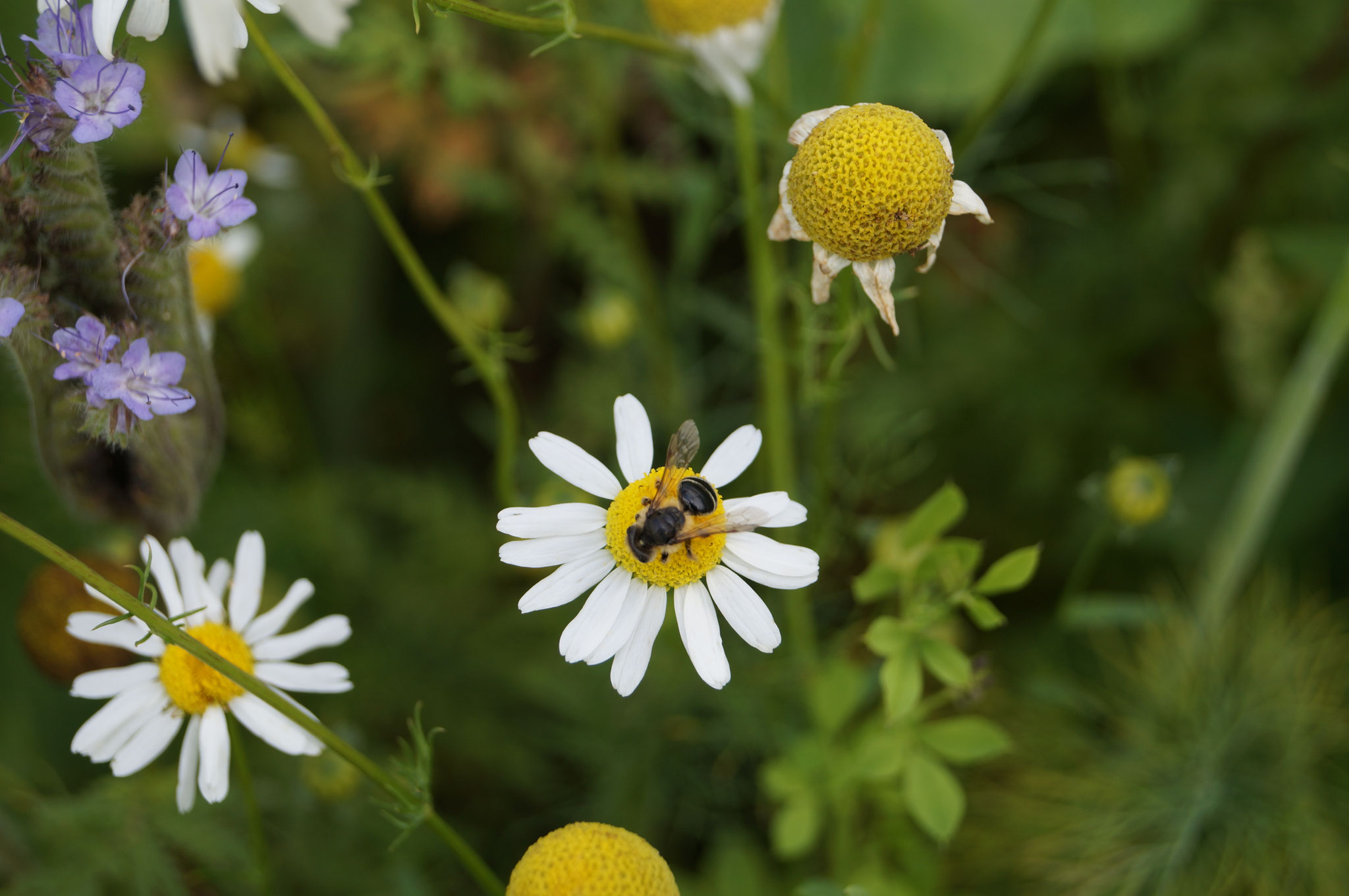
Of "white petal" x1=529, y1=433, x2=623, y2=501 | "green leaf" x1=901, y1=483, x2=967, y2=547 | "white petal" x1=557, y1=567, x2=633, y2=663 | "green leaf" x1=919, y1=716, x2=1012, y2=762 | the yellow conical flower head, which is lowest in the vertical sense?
the yellow conical flower head

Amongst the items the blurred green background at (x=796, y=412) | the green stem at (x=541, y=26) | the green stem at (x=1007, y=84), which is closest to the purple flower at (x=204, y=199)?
the green stem at (x=541, y=26)

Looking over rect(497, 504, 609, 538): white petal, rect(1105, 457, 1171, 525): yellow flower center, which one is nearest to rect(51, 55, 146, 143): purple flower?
rect(497, 504, 609, 538): white petal

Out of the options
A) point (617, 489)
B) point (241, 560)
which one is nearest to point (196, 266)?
point (241, 560)

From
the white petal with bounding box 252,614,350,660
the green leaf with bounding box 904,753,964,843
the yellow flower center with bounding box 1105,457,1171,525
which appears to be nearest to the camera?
the white petal with bounding box 252,614,350,660

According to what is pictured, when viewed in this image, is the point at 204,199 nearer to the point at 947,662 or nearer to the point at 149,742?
the point at 149,742

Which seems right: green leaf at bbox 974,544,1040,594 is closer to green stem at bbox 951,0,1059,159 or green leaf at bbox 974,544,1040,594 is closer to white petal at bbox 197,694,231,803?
green stem at bbox 951,0,1059,159

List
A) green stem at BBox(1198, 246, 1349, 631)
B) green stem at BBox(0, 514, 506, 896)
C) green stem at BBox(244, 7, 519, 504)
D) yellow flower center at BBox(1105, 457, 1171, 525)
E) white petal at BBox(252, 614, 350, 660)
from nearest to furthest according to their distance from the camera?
green stem at BBox(0, 514, 506, 896), green stem at BBox(244, 7, 519, 504), white petal at BBox(252, 614, 350, 660), yellow flower center at BBox(1105, 457, 1171, 525), green stem at BBox(1198, 246, 1349, 631)
